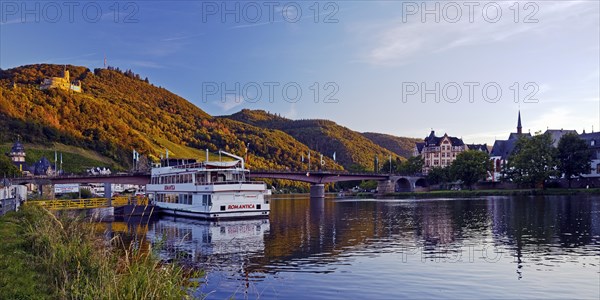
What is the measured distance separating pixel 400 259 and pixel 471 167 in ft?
338

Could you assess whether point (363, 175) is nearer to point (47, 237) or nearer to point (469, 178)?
point (469, 178)

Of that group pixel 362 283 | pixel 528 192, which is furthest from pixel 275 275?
pixel 528 192

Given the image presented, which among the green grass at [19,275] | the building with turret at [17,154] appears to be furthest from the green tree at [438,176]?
the green grass at [19,275]

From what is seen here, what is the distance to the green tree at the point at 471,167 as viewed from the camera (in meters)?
126

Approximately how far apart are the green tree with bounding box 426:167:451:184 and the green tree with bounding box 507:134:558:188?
31254 mm

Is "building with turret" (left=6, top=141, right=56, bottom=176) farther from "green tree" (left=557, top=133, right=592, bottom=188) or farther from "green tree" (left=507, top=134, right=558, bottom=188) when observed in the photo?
"green tree" (left=557, top=133, right=592, bottom=188)

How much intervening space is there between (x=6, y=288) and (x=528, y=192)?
101668 millimetres

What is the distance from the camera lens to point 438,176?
154m

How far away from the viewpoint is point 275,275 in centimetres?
2414

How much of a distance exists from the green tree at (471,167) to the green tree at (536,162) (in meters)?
12.8

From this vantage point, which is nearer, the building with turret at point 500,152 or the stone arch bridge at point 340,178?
the stone arch bridge at point 340,178

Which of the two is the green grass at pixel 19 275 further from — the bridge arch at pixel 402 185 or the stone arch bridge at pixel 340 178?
the bridge arch at pixel 402 185

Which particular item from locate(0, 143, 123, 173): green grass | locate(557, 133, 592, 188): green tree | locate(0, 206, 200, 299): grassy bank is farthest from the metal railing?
locate(0, 143, 123, 173): green grass

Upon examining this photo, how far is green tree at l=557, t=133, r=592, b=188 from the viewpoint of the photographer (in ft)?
350
